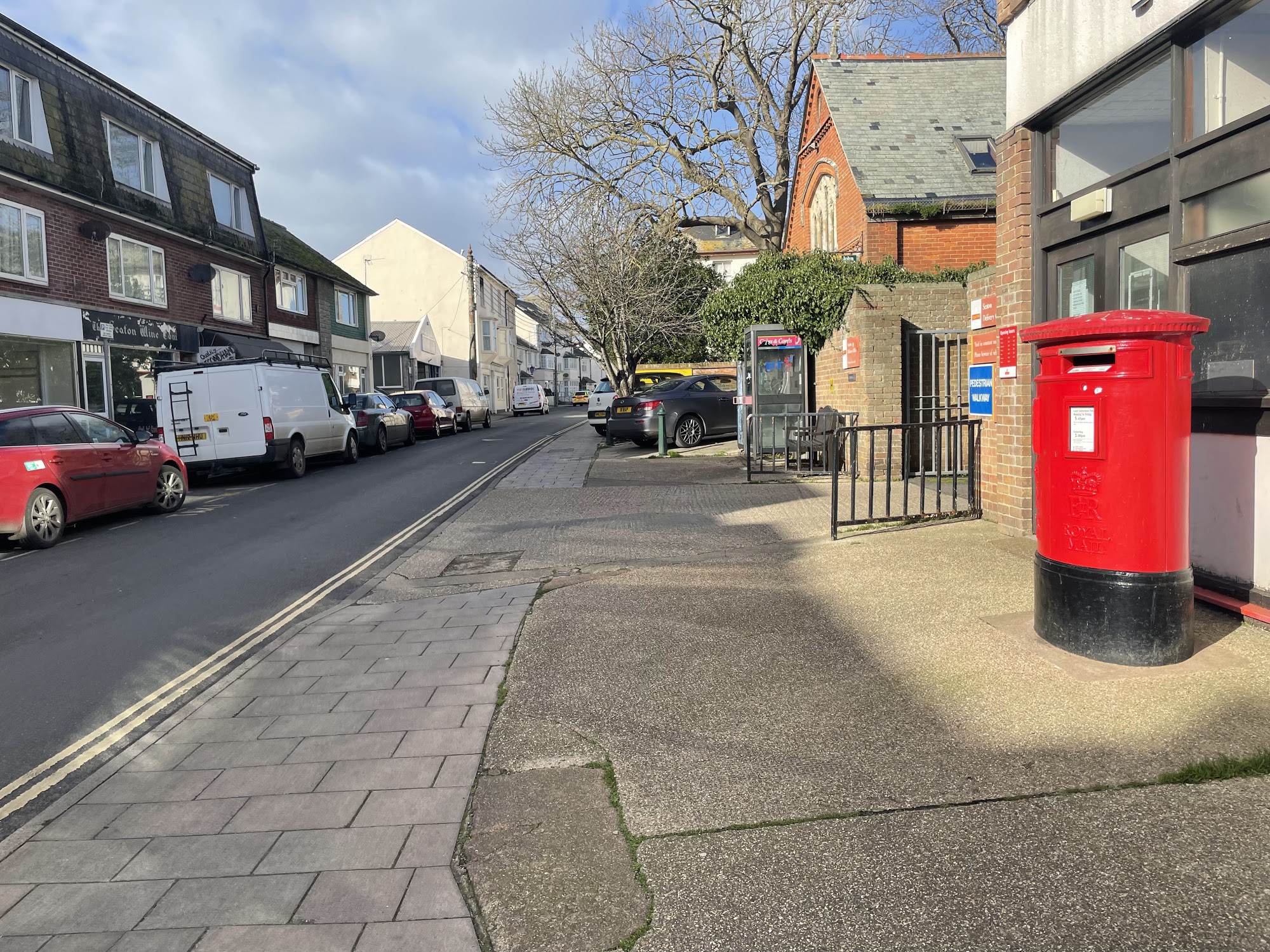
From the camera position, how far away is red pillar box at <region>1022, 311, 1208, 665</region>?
175 inches

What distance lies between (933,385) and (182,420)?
41.0 ft

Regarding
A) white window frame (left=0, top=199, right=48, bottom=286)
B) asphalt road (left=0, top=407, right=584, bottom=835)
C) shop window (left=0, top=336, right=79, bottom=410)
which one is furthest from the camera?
shop window (left=0, top=336, right=79, bottom=410)

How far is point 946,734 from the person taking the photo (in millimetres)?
3980

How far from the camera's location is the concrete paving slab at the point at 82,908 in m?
2.95

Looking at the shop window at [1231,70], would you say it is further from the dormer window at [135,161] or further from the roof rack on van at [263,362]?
the dormer window at [135,161]

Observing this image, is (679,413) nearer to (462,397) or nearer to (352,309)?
(462,397)

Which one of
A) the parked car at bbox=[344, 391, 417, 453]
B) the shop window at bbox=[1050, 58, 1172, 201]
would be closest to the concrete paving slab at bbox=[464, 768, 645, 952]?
the shop window at bbox=[1050, 58, 1172, 201]

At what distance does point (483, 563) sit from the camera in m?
8.80

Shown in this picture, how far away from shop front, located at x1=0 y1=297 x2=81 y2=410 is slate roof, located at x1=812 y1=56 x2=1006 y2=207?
16584 mm

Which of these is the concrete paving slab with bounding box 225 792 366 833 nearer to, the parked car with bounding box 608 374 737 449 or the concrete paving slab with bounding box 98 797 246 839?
the concrete paving slab with bounding box 98 797 246 839

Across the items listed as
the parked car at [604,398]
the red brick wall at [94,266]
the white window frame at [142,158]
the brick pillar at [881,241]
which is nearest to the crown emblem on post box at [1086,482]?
the brick pillar at [881,241]

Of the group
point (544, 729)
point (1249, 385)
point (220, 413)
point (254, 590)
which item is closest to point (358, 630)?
point (254, 590)

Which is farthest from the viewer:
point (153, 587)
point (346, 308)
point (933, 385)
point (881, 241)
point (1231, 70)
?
point (346, 308)

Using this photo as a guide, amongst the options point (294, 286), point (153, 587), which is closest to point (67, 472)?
point (153, 587)
